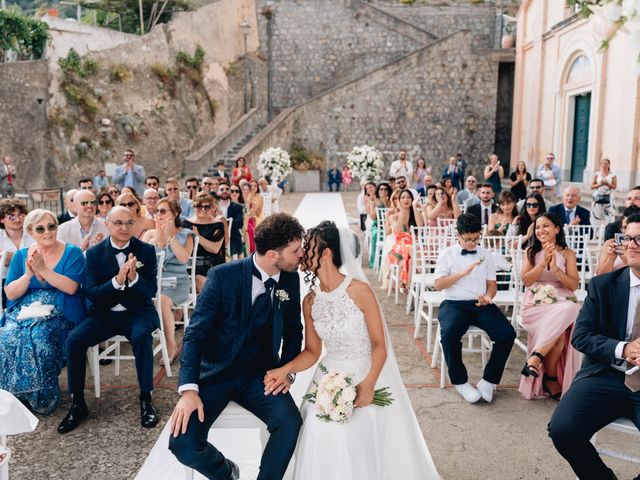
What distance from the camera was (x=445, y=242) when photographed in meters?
5.56

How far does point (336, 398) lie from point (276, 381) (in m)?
0.32

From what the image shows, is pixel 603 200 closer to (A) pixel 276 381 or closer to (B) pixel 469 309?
(B) pixel 469 309

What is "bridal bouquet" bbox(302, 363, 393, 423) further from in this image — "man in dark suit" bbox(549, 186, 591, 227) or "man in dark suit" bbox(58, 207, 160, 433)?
"man in dark suit" bbox(549, 186, 591, 227)

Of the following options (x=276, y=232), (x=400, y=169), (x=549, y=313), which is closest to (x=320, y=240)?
(x=276, y=232)

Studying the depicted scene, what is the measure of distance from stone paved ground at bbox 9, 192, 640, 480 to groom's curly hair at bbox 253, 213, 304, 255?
1508mm

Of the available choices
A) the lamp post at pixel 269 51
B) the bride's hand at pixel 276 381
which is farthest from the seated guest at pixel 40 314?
the lamp post at pixel 269 51

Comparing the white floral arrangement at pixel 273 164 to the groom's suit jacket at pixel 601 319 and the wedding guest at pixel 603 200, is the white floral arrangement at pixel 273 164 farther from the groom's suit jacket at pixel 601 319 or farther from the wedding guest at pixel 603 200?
the groom's suit jacket at pixel 601 319

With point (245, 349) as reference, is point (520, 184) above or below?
above

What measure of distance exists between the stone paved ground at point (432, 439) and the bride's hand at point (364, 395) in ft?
2.44

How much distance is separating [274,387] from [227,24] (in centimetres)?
2175

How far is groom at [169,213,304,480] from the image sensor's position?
8.32 ft

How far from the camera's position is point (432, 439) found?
3.33 m

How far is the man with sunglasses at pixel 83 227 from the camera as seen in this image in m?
4.97

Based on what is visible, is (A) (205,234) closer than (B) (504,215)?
Yes
